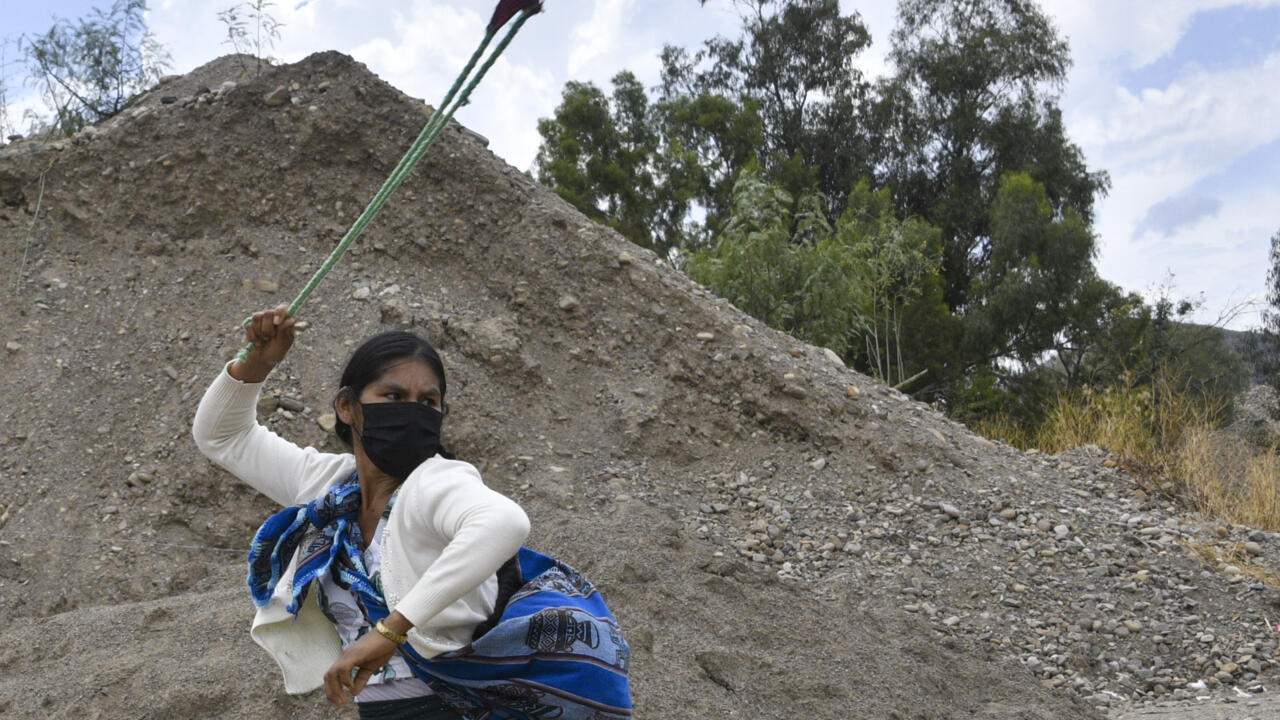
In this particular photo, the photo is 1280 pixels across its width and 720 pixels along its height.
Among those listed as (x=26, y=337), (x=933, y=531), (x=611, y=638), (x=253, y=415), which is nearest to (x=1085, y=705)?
(x=933, y=531)

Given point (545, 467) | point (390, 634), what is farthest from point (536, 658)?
point (545, 467)

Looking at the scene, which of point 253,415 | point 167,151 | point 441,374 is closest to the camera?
point 441,374

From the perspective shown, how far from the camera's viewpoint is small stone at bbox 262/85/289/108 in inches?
249

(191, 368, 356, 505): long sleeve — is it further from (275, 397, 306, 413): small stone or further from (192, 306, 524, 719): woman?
(275, 397, 306, 413): small stone

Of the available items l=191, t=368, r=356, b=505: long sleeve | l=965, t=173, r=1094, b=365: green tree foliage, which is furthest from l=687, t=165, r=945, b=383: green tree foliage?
l=191, t=368, r=356, b=505: long sleeve

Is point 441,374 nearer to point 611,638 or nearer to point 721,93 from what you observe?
point 611,638

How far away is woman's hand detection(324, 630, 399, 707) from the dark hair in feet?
1.42

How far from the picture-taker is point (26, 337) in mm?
5613

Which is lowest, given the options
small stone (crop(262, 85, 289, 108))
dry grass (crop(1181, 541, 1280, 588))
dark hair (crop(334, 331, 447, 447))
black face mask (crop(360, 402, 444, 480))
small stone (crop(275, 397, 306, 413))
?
small stone (crop(275, 397, 306, 413))

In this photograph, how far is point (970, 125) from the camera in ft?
67.9

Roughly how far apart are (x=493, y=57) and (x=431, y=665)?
903 millimetres

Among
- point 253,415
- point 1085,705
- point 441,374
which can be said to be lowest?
point 253,415

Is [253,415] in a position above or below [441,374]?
below

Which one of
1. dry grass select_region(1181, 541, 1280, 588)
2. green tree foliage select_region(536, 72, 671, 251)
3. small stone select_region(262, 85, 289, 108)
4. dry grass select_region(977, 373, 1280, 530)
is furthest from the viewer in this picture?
green tree foliage select_region(536, 72, 671, 251)
